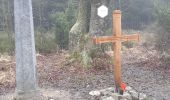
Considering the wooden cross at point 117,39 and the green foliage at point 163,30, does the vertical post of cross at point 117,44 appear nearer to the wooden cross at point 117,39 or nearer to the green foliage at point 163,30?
the wooden cross at point 117,39

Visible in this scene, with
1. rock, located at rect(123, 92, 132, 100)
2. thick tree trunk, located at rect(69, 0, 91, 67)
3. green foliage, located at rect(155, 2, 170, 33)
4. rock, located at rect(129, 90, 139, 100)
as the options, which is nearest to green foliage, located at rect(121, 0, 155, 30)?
green foliage, located at rect(155, 2, 170, 33)

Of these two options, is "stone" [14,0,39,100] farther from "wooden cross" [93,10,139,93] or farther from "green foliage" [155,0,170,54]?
"green foliage" [155,0,170,54]

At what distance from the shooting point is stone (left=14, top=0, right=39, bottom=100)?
7480mm

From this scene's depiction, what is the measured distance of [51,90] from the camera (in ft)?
29.4

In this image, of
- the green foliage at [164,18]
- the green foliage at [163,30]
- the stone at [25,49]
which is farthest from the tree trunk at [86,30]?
the stone at [25,49]

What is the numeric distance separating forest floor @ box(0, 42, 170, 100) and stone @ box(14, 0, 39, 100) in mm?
703

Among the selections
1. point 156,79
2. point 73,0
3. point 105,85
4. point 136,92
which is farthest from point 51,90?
point 73,0

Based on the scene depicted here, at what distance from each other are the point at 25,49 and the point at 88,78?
289cm

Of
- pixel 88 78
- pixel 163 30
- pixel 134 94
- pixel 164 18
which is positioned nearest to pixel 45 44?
pixel 164 18

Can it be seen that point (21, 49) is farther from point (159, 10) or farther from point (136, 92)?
point (159, 10)

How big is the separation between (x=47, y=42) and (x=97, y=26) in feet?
21.1

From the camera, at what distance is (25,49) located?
760 centimetres

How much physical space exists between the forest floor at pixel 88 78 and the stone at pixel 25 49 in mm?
703

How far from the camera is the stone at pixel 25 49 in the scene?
24.5ft
